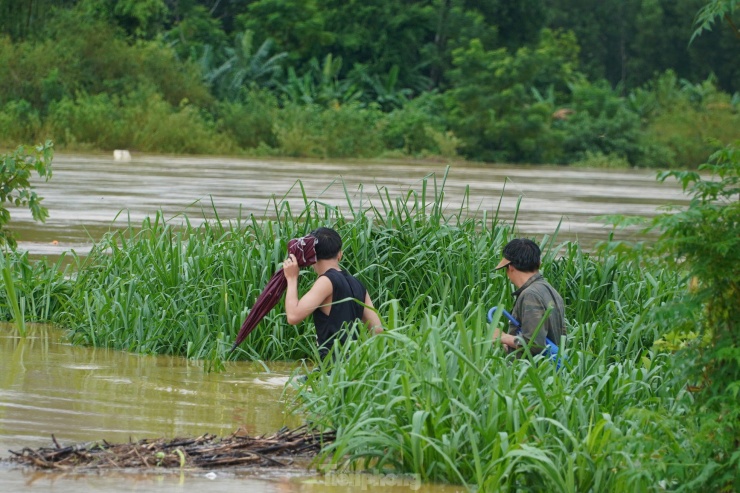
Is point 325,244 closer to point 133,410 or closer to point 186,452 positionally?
point 133,410

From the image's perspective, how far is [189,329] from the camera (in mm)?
9164

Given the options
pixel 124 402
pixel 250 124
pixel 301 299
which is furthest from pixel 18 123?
pixel 301 299

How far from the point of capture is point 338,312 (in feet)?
24.5

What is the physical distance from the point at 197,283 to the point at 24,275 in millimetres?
1834

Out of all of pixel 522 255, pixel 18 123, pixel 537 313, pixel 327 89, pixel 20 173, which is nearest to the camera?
pixel 537 313

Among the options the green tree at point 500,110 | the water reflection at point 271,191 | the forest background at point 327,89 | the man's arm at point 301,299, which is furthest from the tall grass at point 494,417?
the green tree at point 500,110

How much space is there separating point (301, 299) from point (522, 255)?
1.26m

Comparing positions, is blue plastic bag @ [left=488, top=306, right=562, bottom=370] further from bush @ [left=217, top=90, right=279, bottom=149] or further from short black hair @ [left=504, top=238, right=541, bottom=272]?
bush @ [left=217, top=90, right=279, bottom=149]

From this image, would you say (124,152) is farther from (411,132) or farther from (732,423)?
(732,423)

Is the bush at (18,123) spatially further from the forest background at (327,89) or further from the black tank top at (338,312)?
the black tank top at (338,312)

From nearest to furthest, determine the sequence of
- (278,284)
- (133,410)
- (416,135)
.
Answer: (133,410) < (278,284) < (416,135)

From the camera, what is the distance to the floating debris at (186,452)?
18.8 feet

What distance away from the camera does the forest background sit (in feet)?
155

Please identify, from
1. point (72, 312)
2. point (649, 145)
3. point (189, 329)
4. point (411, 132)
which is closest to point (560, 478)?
point (189, 329)
